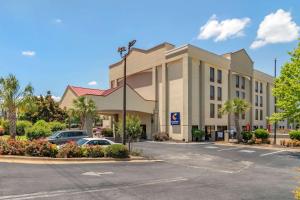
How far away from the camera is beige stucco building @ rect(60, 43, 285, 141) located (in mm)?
41625

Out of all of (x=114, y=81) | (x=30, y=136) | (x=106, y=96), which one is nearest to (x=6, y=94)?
(x=30, y=136)

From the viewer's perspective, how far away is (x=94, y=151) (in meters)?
20.4

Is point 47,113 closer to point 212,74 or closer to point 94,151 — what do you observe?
point 212,74

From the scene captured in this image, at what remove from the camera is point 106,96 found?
40.0 meters

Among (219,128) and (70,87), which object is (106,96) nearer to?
(70,87)

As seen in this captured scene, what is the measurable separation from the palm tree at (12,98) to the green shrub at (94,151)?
12.3 metres

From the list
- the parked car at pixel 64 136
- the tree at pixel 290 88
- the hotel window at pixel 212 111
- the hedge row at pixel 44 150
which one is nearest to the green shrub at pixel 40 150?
the hedge row at pixel 44 150

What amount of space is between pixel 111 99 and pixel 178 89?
968 centimetres

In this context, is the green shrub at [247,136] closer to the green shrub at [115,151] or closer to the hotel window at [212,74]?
the hotel window at [212,74]

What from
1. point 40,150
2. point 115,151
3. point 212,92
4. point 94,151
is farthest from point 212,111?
point 40,150

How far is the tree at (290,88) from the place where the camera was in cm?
2797

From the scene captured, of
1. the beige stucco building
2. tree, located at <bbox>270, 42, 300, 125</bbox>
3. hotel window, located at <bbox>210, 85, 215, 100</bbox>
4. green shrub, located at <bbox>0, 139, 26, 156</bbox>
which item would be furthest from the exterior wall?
green shrub, located at <bbox>0, 139, 26, 156</bbox>

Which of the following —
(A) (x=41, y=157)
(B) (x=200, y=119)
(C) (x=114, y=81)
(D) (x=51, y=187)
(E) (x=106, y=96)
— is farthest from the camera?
(C) (x=114, y=81)

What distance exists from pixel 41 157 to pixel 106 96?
71.2 feet
